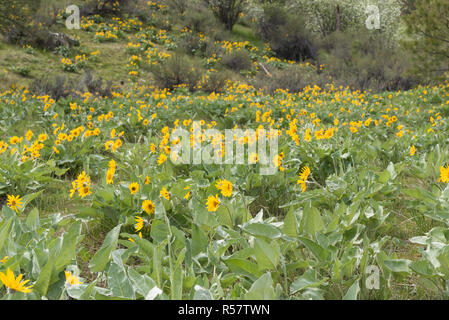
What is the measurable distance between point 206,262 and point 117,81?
1025 cm

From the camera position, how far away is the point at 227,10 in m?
18.3

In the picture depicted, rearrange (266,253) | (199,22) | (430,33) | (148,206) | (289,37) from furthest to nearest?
(289,37) → (199,22) → (430,33) → (148,206) → (266,253)

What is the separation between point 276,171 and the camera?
250 centimetres

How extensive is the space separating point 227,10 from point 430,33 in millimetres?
13039

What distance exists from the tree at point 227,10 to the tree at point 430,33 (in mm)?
12324

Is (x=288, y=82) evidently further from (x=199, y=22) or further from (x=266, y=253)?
(x=266, y=253)

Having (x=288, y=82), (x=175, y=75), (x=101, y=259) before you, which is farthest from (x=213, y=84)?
(x=101, y=259)

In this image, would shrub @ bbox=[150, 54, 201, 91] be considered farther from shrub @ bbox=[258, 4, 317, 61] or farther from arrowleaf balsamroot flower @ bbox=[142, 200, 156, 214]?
arrowleaf balsamroot flower @ bbox=[142, 200, 156, 214]

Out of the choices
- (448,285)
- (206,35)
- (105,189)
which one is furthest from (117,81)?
(448,285)

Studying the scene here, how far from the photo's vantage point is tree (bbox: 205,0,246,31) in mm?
18052

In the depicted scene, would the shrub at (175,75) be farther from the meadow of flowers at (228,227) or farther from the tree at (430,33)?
the meadow of flowers at (228,227)

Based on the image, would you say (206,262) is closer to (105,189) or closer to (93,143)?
(105,189)

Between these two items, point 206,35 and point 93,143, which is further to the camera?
point 206,35

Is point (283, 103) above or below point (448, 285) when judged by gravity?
below
